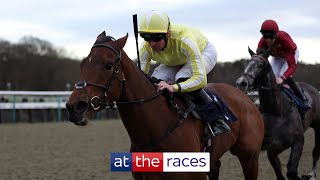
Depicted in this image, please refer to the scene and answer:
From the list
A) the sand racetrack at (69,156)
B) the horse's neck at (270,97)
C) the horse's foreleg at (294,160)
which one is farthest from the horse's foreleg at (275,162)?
the sand racetrack at (69,156)

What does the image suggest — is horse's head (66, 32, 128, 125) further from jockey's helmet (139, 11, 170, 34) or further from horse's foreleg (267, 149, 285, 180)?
horse's foreleg (267, 149, 285, 180)

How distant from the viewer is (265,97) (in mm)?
7840

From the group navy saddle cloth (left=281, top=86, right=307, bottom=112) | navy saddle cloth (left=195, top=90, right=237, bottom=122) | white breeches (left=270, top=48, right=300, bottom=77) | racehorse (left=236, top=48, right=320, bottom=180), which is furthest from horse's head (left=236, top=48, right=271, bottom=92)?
navy saddle cloth (left=195, top=90, right=237, bottom=122)

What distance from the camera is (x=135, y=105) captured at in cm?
443

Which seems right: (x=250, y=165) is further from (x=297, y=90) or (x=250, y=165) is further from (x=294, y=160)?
(x=297, y=90)

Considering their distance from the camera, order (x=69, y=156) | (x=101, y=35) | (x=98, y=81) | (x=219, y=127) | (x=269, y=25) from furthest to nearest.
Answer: (x=69, y=156) → (x=269, y=25) → (x=219, y=127) → (x=101, y=35) → (x=98, y=81)

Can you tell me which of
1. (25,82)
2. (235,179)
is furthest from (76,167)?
(25,82)

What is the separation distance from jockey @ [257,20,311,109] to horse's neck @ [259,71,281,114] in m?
0.15

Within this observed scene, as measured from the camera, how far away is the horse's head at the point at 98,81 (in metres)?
3.79

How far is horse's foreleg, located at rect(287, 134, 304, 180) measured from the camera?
23.8 feet

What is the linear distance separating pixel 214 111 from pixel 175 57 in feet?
2.03

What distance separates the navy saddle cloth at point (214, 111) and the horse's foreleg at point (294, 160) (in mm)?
2126

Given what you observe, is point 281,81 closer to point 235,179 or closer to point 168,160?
point 235,179

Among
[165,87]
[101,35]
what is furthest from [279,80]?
[101,35]
